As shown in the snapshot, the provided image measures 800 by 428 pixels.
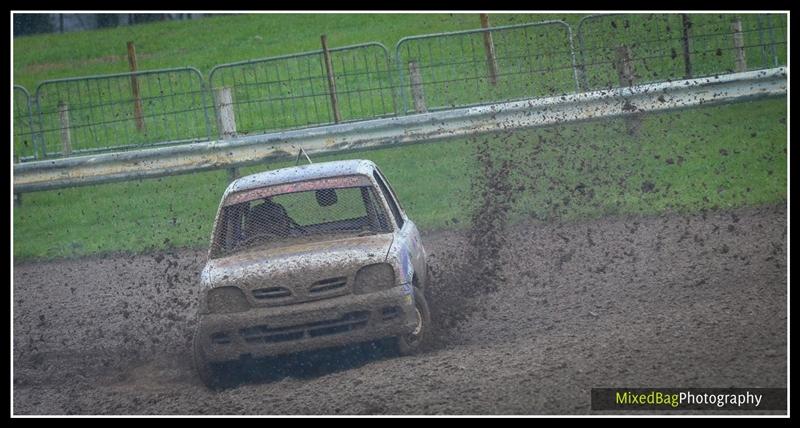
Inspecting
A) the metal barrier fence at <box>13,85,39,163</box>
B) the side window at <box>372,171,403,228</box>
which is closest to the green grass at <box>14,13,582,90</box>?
the metal barrier fence at <box>13,85,39,163</box>

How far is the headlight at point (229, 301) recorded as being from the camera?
318 inches

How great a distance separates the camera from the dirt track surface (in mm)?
7086

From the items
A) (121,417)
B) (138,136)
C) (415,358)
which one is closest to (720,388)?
(415,358)

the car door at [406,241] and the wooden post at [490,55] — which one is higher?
the wooden post at [490,55]

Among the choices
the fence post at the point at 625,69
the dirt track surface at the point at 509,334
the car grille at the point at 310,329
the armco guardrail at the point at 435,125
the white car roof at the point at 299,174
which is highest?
the fence post at the point at 625,69

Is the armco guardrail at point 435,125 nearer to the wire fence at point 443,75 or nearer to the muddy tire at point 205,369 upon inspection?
the wire fence at point 443,75

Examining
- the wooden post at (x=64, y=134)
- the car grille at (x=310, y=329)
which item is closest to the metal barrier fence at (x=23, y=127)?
the wooden post at (x=64, y=134)

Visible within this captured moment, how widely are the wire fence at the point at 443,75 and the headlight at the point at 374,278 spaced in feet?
22.8

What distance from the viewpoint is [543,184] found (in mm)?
15148

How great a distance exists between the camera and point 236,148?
1285 cm

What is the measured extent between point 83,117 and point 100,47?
11.6m

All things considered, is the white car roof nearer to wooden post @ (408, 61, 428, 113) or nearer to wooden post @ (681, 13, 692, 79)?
wooden post @ (408, 61, 428, 113)

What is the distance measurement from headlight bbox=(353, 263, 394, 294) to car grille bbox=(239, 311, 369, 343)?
7.7 inches

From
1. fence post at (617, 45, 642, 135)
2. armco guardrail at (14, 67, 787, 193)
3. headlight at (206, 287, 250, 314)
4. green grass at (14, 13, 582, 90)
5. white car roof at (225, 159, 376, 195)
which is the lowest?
headlight at (206, 287, 250, 314)
